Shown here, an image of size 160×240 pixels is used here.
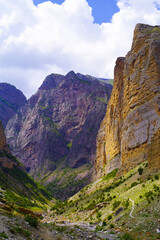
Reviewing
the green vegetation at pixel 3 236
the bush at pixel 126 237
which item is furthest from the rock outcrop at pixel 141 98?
the green vegetation at pixel 3 236

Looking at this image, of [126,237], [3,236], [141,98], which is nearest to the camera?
[3,236]

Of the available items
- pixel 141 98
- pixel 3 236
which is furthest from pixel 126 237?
pixel 141 98

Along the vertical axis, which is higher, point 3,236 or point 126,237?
point 3,236

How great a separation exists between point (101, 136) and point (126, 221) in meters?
85.0

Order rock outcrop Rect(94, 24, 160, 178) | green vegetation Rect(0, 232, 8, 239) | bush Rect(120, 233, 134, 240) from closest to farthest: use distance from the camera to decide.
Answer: green vegetation Rect(0, 232, 8, 239), bush Rect(120, 233, 134, 240), rock outcrop Rect(94, 24, 160, 178)

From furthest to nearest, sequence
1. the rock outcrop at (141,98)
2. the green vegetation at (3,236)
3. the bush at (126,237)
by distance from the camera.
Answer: the rock outcrop at (141,98) → the bush at (126,237) → the green vegetation at (3,236)

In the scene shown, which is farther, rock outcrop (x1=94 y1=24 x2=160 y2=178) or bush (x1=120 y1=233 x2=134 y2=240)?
rock outcrop (x1=94 y1=24 x2=160 y2=178)

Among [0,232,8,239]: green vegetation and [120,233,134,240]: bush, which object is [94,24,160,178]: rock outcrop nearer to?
[120,233,134,240]: bush

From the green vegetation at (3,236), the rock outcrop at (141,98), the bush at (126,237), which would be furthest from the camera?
the rock outcrop at (141,98)

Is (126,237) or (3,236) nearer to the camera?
(3,236)

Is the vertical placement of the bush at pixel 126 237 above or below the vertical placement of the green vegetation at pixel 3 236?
below

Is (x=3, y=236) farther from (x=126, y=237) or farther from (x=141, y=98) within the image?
(x=141, y=98)

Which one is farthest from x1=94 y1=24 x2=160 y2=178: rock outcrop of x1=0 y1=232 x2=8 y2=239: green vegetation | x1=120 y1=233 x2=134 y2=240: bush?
x1=0 y1=232 x2=8 y2=239: green vegetation

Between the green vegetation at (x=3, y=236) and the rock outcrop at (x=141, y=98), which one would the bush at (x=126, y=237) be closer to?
the green vegetation at (x=3, y=236)
